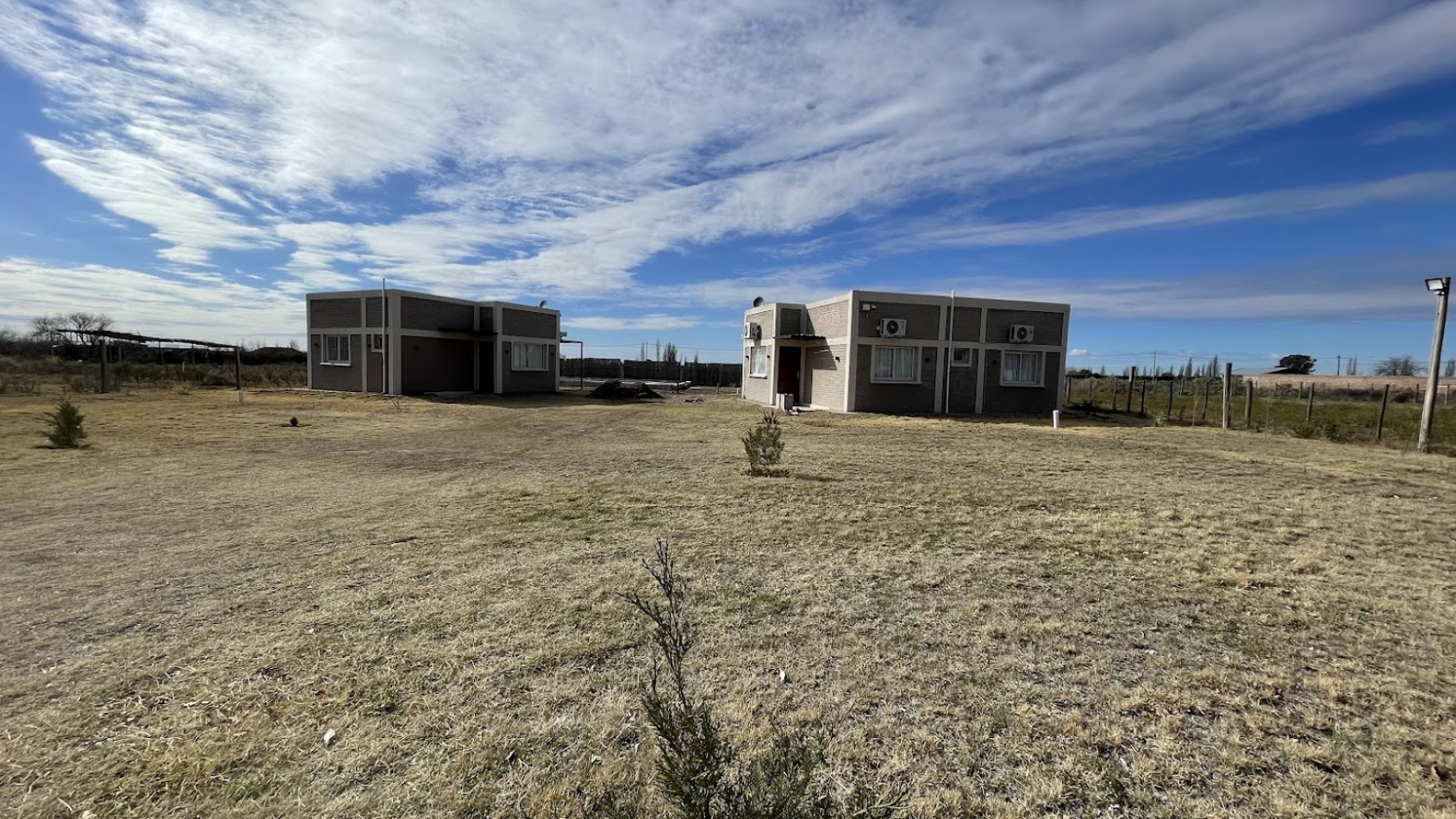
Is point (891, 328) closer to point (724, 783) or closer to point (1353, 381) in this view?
point (724, 783)

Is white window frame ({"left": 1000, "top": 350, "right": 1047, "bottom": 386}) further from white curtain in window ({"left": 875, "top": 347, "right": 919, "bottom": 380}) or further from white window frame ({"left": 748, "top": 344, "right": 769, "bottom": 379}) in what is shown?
white window frame ({"left": 748, "top": 344, "right": 769, "bottom": 379})

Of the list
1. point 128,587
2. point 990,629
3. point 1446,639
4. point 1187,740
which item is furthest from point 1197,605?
point 128,587

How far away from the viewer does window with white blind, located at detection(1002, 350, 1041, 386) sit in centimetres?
2144

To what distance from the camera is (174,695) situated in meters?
2.76

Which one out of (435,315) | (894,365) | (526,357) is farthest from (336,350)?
(894,365)

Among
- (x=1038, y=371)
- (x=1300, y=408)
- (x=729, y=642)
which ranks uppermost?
(x=1038, y=371)

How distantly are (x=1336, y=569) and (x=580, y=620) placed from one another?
5.68 meters

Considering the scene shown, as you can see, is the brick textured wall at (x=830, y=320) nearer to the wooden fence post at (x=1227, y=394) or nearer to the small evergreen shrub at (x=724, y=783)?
the wooden fence post at (x=1227, y=394)

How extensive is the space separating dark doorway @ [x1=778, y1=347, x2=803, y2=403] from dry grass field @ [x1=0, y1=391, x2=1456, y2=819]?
637 inches

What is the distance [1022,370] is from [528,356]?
817 inches

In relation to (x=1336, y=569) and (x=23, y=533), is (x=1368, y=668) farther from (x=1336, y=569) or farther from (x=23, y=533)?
(x=23, y=533)

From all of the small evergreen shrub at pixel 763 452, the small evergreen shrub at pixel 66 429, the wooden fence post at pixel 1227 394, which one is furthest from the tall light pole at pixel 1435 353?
the small evergreen shrub at pixel 66 429

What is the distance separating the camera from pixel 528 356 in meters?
28.5

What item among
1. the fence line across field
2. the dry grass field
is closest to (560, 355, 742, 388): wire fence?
the fence line across field
